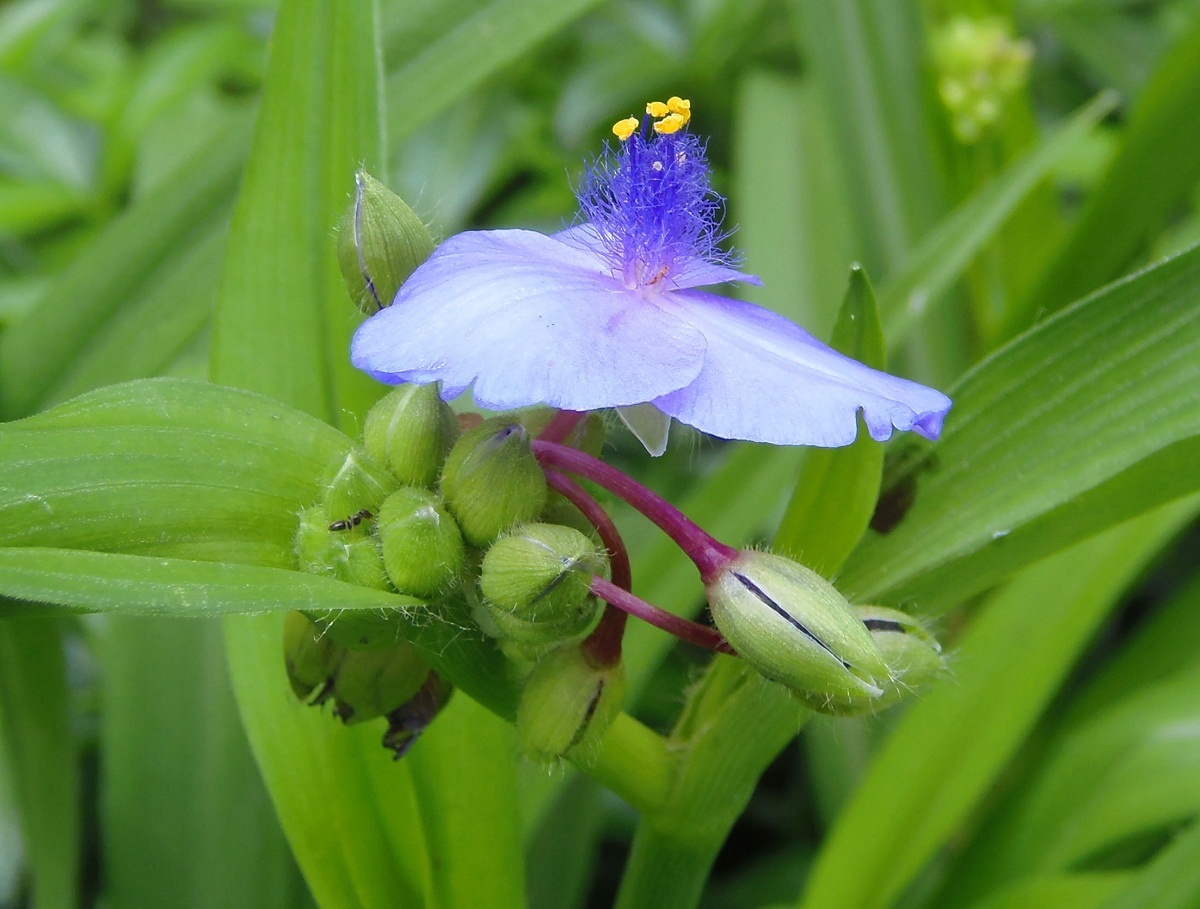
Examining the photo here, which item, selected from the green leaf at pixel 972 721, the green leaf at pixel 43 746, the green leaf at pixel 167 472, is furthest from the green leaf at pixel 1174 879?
the green leaf at pixel 43 746

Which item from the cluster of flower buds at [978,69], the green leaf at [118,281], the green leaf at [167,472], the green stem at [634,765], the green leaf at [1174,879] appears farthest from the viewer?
the cluster of flower buds at [978,69]

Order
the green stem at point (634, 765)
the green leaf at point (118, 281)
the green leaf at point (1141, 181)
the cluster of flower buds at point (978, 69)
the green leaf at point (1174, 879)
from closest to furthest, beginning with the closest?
the green stem at point (634, 765) → the green leaf at point (1174, 879) → the green leaf at point (118, 281) → the green leaf at point (1141, 181) → the cluster of flower buds at point (978, 69)

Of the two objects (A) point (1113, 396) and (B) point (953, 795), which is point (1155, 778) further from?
(A) point (1113, 396)

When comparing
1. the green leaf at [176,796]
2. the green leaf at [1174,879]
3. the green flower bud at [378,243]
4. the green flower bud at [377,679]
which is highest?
the green flower bud at [378,243]

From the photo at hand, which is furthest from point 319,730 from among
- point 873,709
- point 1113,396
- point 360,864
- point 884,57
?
point 884,57

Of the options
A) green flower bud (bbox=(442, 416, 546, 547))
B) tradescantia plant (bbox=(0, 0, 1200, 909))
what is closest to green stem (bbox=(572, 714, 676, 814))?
tradescantia plant (bbox=(0, 0, 1200, 909))

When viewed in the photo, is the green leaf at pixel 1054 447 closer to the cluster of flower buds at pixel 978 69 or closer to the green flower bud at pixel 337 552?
the green flower bud at pixel 337 552

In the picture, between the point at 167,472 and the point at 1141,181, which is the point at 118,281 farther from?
the point at 1141,181
